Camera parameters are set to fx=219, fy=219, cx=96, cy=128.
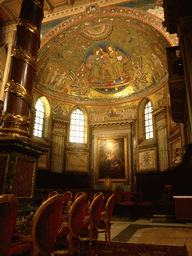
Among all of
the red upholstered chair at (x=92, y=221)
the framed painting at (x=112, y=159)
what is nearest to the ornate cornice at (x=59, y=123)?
the framed painting at (x=112, y=159)

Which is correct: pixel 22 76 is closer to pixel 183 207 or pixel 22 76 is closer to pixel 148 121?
pixel 183 207

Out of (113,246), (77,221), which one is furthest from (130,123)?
(77,221)

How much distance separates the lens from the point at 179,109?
9.59m

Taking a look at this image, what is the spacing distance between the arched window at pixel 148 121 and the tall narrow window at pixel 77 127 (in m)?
5.14

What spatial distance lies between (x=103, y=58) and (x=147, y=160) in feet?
28.4

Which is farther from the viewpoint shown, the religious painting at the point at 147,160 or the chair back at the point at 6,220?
the religious painting at the point at 147,160

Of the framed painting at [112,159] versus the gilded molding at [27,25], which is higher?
the gilded molding at [27,25]

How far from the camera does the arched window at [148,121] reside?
16.0 metres

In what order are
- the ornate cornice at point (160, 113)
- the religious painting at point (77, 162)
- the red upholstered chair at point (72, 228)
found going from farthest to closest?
the religious painting at point (77, 162) < the ornate cornice at point (160, 113) < the red upholstered chair at point (72, 228)

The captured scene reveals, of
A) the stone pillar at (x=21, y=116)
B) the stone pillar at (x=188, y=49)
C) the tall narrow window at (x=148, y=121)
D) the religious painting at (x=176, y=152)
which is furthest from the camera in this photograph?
the tall narrow window at (x=148, y=121)

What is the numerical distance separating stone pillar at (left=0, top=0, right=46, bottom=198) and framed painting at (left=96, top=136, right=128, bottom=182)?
11830 millimetres

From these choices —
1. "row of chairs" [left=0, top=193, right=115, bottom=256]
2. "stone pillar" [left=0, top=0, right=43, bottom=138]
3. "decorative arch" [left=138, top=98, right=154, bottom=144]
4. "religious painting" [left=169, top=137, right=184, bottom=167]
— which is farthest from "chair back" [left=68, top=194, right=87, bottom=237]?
"decorative arch" [left=138, top=98, right=154, bottom=144]

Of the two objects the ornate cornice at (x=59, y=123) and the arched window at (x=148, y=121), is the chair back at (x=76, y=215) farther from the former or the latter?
the ornate cornice at (x=59, y=123)

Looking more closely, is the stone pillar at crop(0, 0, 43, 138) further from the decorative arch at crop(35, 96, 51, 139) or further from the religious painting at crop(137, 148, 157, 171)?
the religious painting at crop(137, 148, 157, 171)
